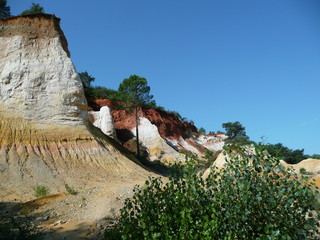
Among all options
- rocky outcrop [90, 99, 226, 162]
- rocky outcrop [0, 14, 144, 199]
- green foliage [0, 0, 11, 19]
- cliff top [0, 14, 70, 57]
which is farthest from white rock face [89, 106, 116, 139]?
green foliage [0, 0, 11, 19]

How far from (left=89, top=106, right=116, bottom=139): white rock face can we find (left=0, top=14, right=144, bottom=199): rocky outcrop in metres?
10.4

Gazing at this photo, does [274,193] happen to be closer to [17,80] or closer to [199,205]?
[199,205]

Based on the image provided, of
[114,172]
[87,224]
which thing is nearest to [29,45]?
[114,172]

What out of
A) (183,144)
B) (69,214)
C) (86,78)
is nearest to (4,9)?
(86,78)

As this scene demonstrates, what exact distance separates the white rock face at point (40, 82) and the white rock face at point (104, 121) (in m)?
11.5

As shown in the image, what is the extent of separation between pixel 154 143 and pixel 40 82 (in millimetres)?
20892

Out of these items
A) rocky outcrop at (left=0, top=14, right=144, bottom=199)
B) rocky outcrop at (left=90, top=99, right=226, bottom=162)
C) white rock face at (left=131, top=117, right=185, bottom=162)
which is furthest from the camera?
rocky outcrop at (left=90, top=99, right=226, bottom=162)

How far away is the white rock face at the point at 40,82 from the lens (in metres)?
20.2

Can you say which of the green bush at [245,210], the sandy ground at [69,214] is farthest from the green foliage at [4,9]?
the green bush at [245,210]

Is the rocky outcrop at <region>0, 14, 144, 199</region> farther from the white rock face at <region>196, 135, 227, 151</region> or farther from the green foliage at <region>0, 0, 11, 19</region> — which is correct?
the white rock face at <region>196, 135, 227, 151</region>

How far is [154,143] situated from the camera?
38844 millimetres

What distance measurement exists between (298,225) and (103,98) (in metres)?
41.4

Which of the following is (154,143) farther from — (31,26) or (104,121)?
(31,26)

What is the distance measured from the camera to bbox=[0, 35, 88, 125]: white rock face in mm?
20172
